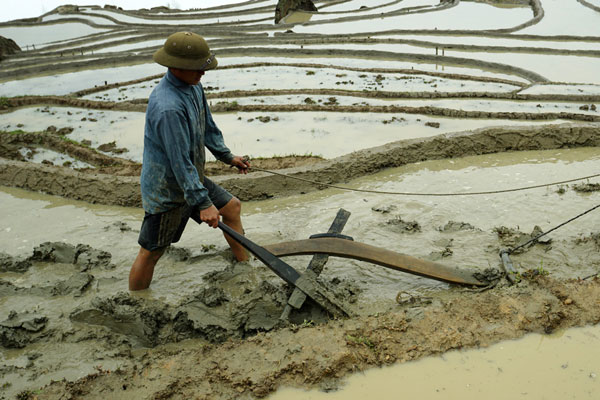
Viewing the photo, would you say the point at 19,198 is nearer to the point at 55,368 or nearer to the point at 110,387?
the point at 55,368

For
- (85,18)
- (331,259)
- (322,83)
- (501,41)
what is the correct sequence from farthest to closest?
(85,18), (501,41), (322,83), (331,259)

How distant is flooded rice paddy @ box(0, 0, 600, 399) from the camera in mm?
Answer: 2459

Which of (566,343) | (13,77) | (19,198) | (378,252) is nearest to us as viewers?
(566,343)

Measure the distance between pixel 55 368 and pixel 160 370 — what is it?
66 cm

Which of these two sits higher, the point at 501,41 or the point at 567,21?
the point at 567,21

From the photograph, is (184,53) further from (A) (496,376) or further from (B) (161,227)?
(A) (496,376)

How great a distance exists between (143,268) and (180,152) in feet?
3.02

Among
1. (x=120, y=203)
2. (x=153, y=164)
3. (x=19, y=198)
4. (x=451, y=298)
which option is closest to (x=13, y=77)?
(x=19, y=198)

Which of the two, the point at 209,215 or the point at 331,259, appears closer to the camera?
the point at 209,215

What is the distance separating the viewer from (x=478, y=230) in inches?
158

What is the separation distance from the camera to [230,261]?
3.72 meters

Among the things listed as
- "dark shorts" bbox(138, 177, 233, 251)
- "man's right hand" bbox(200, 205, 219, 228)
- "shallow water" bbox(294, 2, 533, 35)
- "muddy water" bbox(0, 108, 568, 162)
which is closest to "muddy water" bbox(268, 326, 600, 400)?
"man's right hand" bbox(200, 205, 219, 228)

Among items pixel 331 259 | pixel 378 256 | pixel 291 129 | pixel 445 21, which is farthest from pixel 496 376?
pixel 445 21

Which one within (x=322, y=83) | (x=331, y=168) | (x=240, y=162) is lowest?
(x=331, y=168)
